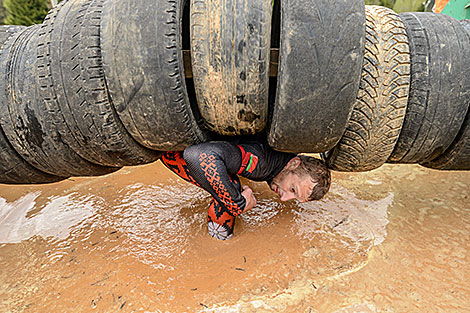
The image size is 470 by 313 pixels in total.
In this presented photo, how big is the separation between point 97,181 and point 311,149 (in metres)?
2.68

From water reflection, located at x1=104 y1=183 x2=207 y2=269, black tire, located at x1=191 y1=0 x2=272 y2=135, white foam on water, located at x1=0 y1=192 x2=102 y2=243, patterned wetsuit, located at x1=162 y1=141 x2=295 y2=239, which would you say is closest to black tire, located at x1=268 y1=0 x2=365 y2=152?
black tire, located at x1=191 y1=0 x2=272 y2=135

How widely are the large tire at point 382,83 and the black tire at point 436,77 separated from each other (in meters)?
0.09

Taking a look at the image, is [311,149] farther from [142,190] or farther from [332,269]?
[142,190]

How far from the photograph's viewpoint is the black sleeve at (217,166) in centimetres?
214

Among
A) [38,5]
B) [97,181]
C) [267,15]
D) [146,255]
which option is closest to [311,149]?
[267,15]

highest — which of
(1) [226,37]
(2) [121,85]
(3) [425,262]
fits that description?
(1) [226,37]

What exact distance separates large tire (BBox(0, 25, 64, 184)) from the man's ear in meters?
1.94

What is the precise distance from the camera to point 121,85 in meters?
1.90

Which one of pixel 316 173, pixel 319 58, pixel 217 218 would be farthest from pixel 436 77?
pixel 217 218

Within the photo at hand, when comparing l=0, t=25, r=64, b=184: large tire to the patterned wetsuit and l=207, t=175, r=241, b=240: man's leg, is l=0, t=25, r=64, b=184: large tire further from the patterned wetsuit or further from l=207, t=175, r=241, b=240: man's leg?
l=207, t=175, r=241, b=240: man's leg

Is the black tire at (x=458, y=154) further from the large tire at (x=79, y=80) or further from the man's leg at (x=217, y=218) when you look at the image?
the large tire at (x=79, y=80)

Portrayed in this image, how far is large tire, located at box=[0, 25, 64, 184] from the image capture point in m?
2.21

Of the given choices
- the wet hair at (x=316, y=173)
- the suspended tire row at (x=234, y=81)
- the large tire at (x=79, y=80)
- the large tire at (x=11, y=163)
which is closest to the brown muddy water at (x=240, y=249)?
the wet hair at (x=316, y=173)

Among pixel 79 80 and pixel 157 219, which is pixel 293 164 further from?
pixel 79 80
